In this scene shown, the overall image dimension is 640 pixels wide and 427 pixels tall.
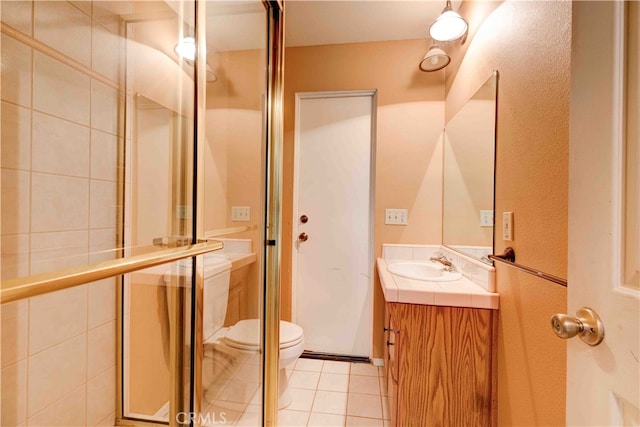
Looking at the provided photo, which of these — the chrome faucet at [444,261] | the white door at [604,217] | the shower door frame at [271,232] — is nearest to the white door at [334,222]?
the chrome faucet at [444,261]

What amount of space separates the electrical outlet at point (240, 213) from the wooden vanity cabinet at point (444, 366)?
0.86 metres

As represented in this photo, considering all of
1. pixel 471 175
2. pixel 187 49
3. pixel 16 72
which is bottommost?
pixel 471 175

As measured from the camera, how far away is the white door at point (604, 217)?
41cm

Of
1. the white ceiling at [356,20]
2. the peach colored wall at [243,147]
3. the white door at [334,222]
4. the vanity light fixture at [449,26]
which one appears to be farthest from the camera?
the white door at [334,222]

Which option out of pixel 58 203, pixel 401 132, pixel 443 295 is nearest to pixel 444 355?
pixel 443 295

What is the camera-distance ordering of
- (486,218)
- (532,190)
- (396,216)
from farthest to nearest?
(396,216) → (486,218) → (532,190)

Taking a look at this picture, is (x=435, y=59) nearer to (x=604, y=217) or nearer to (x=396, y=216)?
(x=396, y=216)

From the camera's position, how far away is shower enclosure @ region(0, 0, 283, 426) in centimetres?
87

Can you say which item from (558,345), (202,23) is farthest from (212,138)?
(558,345)

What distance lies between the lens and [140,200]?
1160 mm

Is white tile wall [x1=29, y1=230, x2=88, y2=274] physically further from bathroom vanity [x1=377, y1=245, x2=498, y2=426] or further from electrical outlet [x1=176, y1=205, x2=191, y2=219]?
bathroom vanity [x1=377, y1=245, x2=498, y2=426]

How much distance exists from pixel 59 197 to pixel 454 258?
2050mm

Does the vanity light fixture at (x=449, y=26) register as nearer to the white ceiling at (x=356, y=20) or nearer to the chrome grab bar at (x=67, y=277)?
the white ceiling at (x=356, y=20)

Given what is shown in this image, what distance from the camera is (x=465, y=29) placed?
1557mm
